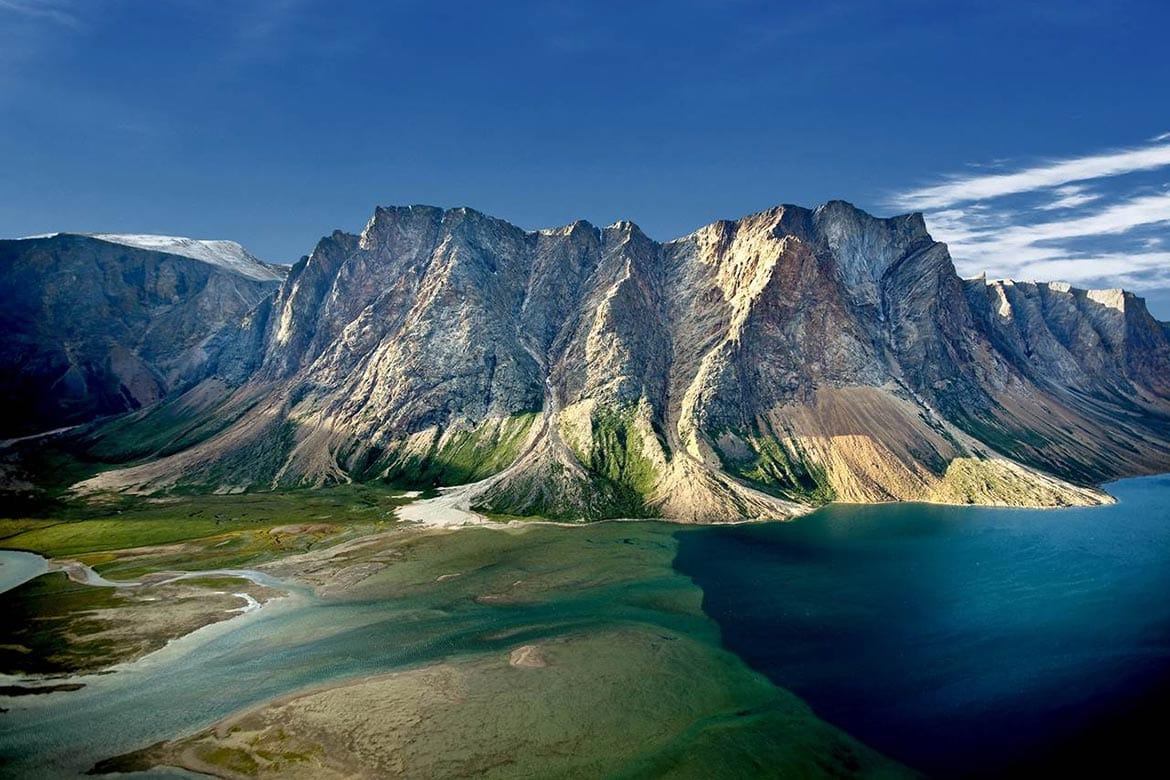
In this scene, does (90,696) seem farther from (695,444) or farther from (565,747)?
(695,444)

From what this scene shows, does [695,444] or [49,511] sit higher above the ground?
[695,444]

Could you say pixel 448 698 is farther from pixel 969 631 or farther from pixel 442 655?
pixel 969 631

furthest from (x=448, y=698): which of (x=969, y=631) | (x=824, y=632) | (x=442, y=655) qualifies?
(x=969, y=631)

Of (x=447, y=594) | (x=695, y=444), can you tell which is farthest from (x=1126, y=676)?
(x=695, y=444)

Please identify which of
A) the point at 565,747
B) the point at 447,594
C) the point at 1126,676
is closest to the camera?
the point at 565,747

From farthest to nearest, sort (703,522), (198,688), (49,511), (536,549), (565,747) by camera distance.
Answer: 1. (49,511)
2. (703,522)
3. (536,549)
4. (198,688)
5. (565,747)

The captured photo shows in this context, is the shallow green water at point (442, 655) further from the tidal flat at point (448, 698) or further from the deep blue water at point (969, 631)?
the deep blue water at point (969, 631)

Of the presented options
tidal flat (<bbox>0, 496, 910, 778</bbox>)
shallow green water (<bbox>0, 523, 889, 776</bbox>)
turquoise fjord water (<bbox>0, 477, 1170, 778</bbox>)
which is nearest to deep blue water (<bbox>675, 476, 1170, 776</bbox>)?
turquoise fjord water (<bbox>0, 477, 1170, 778</bbox>)

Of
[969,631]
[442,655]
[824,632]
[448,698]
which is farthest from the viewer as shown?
[824,632]

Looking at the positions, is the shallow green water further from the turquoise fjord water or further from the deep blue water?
the deep blue water
